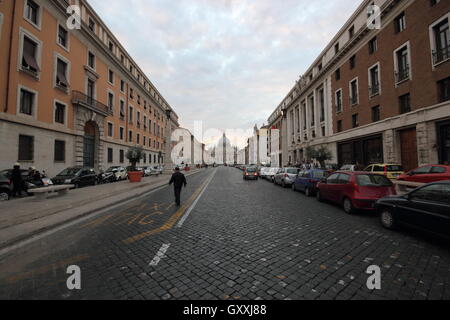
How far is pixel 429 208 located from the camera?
411 centimetres

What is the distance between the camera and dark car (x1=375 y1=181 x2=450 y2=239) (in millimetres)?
3840

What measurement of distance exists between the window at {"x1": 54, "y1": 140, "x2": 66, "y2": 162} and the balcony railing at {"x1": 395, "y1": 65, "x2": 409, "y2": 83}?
31.8 metres

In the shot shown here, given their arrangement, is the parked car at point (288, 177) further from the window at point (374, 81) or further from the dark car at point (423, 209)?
the window at point (374, 81)

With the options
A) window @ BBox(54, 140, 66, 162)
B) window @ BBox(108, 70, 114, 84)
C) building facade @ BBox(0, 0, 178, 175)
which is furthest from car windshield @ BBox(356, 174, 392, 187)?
window @ BBox(108, 70, 114, 84)

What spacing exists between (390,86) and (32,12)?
3218 centimetres

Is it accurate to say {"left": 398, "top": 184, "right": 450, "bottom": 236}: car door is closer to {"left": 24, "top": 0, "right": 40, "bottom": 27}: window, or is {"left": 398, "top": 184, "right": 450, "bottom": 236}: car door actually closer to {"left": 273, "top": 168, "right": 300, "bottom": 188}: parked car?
{"left": 273, "top": 168, "right": 300, "bottom": 188}: parked car

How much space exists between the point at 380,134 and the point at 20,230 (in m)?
25.4

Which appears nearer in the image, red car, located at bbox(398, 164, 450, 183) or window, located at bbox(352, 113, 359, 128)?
red car, located at bbox(398, 164, 450, 183)

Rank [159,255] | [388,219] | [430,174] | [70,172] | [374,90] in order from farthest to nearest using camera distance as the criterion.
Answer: [374,90]
[70,172]
[430,174]
[388,219]
[159,255]

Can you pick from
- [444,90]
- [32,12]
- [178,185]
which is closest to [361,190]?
[178,185]

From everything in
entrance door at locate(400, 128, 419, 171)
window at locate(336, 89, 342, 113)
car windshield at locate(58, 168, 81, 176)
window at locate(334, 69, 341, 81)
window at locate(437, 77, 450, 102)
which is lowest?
car windshield at locate(58, 168, 81, 176)

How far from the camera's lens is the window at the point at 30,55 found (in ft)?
48.9

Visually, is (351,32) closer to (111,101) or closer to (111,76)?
(111,76)
